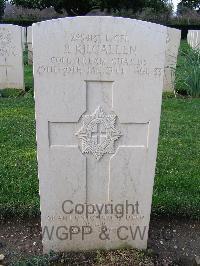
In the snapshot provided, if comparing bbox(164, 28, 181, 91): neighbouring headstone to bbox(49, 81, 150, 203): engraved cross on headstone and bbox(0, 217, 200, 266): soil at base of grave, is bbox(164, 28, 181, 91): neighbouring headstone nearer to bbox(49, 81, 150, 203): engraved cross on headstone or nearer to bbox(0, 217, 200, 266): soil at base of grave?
bbox(0, 217, 200, 266): soil at base of grave

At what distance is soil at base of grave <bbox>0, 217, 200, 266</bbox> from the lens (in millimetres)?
2779

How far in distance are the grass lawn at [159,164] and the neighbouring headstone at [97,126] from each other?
62 cm

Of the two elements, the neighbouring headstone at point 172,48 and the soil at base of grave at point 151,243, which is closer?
the soil at base of grave at point 151,243

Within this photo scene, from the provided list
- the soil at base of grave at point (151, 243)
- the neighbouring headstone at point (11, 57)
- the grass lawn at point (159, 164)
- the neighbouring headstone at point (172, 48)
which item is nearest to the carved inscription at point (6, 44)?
the neighbouring headstone at point (11, 57)

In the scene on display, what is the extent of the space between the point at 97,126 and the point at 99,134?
0.07 metres

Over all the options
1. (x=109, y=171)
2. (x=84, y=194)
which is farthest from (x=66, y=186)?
(x=109, y=171)

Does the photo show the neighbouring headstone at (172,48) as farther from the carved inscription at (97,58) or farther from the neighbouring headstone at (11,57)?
the carved inscription at (97,58)

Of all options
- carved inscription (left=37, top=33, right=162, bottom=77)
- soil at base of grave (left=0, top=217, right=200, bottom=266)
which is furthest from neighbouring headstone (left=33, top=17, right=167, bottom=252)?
soil at base of grave (left=0, top=217, right=200, bottom=266)

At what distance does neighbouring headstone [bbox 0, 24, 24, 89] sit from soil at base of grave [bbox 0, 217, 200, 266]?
242 inches

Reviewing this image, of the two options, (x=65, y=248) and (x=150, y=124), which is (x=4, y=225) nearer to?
(x=65, y=248)

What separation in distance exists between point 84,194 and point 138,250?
24.0 inches

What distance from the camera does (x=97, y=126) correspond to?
252cm

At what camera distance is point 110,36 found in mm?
2322

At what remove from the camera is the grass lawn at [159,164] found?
3.36 m
